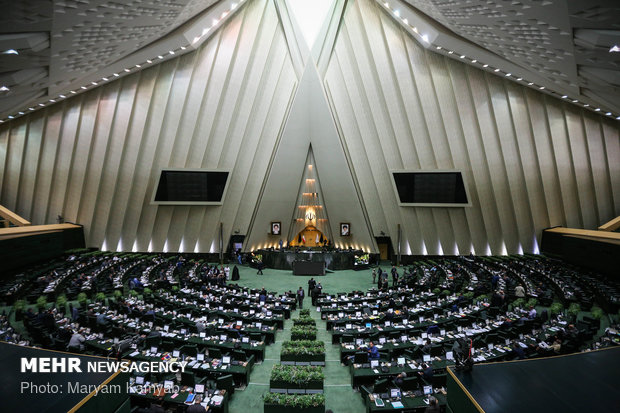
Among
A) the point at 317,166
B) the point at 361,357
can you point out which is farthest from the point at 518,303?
the point at 317,166

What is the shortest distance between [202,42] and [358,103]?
1122 cm

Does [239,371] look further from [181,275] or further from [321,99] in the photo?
[321,99]

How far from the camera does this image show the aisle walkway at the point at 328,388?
7160 mm

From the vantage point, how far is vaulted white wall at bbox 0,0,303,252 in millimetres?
20906

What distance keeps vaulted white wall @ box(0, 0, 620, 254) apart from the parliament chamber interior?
0.51 ft

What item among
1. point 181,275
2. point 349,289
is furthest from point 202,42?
point 349,289

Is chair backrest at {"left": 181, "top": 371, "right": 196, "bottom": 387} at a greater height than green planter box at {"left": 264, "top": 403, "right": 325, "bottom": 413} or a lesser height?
greater

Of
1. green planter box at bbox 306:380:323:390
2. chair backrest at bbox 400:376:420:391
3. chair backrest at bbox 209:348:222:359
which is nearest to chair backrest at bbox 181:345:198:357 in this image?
chair backrest at bbox 209:348:222:359

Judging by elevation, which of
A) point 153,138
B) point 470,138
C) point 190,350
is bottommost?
point 190,350

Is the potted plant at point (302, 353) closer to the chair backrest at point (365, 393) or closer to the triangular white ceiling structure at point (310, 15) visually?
the chair backrest at point (365, 393)

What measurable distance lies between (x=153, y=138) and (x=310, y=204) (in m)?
14.6

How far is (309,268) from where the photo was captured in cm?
2277

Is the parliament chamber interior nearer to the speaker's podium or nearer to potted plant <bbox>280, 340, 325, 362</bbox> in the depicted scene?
potted plant <bbox>280, 340, 325, 362</bbox>

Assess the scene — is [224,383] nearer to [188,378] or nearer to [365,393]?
[188,378]
